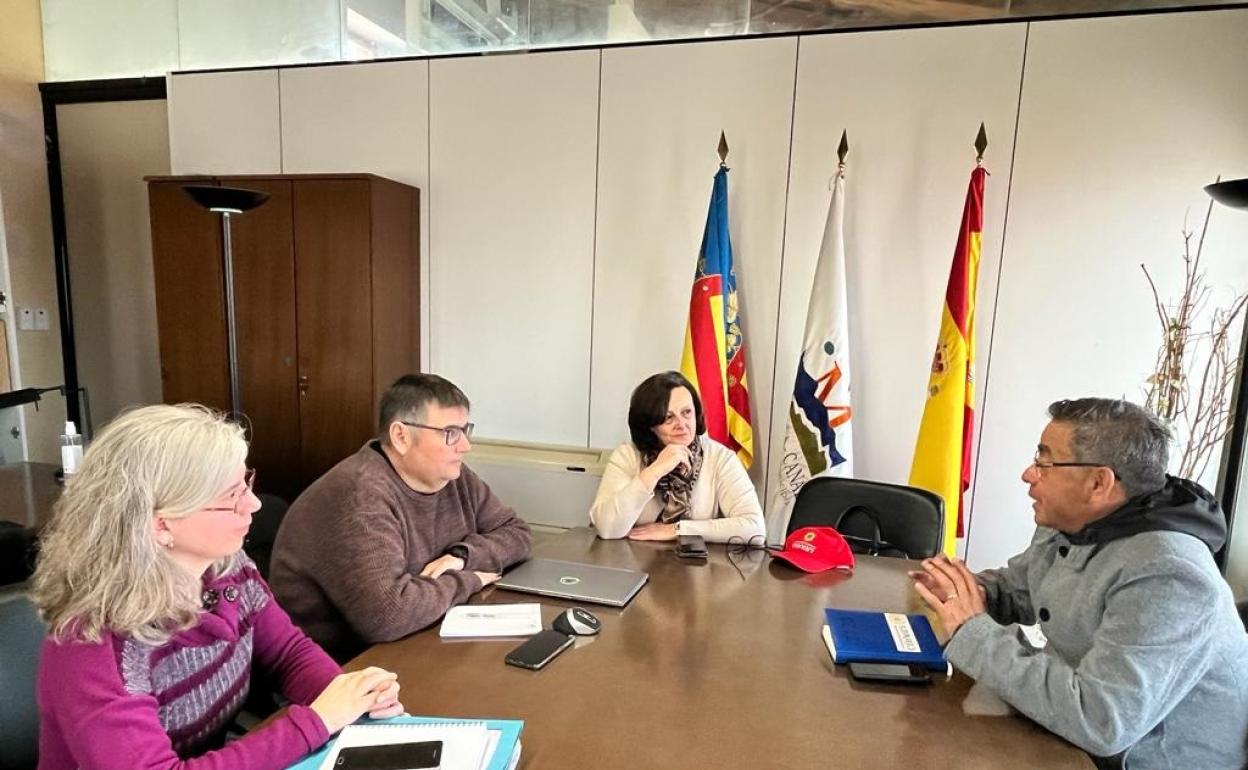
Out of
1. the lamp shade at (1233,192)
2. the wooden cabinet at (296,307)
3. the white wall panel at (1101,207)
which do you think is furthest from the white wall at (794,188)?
the lamp shade at (1233,192)

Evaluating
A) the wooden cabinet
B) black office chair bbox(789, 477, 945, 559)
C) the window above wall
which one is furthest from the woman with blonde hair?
the window above wall

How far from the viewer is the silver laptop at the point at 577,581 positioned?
178 cm

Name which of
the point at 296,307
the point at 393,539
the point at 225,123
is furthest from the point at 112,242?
the point at 393,539

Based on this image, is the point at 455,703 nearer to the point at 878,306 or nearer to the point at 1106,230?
the point at 878,306

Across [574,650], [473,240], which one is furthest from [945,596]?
[473,240]

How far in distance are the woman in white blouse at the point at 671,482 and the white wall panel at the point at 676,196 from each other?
104 cm

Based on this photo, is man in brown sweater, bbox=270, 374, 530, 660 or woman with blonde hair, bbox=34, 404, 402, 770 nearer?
woman with blonde hair, bbox=34, 404, 402, 770

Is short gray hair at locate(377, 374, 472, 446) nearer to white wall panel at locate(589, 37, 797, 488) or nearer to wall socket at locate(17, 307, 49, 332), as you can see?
white wall panel at locate(589, 37, 797, 488)

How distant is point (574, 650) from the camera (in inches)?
59.2

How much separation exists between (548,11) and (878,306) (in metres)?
2.13

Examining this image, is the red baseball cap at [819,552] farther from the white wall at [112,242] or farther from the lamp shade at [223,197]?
the white wall at [112,242]

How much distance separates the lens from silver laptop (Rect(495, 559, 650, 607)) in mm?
1780

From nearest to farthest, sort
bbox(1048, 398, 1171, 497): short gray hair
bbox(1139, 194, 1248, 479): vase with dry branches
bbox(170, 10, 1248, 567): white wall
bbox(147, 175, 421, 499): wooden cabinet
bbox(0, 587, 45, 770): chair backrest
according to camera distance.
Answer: bbox(0, 587, 45, 770): chair backrest < bbox(1048, 398, 1171, 497): short gray hair < bbox(1139, 194, 1248, 479): vase with dry branches < bbox(170, 10, 1248, 567): white wall < bbox(147, 175, 421, 499): wooden cabinet

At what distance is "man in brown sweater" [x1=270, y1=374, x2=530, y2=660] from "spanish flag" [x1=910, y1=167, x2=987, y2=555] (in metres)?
1.82
